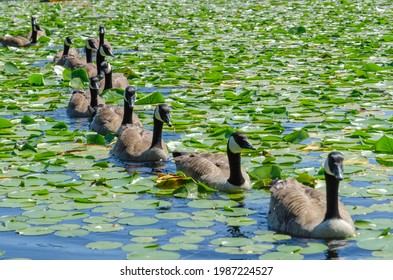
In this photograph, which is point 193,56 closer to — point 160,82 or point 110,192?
point 160,82

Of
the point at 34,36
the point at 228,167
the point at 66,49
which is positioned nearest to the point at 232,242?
the point at 228,167

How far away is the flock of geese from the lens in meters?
9.01

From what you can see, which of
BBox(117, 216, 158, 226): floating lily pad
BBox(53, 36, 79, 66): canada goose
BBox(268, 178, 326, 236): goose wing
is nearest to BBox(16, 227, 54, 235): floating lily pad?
BBox(117, 216, 158, 226): floating lily pad

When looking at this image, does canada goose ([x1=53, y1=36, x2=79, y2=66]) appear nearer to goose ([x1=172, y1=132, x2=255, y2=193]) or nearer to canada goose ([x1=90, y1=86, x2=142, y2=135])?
canada goose ([x1=90, y1=86, x2=142, y2=135])

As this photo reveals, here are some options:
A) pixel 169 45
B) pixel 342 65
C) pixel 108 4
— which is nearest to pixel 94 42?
pixel 169 45

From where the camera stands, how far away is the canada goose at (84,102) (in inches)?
638

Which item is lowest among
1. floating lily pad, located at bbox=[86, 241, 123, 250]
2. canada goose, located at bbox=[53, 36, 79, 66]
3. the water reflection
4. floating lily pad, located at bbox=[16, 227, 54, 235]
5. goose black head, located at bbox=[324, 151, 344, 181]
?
canada goose, located at bbox=[53, 36, 79, 66]

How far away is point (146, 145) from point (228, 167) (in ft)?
6.52

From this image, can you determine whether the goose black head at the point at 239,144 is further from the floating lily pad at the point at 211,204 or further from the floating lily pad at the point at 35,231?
the floating lily pad at the point at 35,231

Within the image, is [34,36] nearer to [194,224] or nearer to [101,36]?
[101,36]

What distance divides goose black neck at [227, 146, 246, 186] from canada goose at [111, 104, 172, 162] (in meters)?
1.95

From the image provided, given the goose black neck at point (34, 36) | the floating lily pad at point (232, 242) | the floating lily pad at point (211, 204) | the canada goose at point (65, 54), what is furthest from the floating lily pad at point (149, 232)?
the goose black neck at point (34, 36)

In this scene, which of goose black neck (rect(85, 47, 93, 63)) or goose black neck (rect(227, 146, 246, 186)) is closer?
goose black neck (rect(227, 146, 246, 186))

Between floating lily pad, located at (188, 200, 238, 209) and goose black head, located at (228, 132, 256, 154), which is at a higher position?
goose black head, located at (228, 132, 256, 154)
